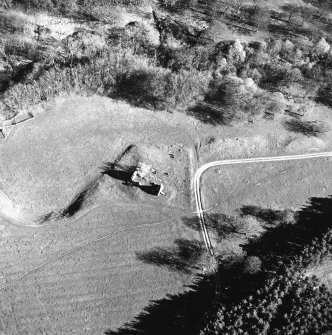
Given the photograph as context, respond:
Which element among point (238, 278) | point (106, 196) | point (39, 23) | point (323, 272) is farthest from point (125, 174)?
point (39, 23)

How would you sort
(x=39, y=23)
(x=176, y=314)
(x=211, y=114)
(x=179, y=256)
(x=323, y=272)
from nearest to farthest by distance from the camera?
(x=176, y=314)
(x=323, y=272)
(x=179, y=256)
(x=211, y=114)
(x=39, y=23)

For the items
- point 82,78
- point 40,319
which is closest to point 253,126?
point 82,78

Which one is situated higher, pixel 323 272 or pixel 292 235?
pixel 292 235

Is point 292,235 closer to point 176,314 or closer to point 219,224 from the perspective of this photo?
point 219,224

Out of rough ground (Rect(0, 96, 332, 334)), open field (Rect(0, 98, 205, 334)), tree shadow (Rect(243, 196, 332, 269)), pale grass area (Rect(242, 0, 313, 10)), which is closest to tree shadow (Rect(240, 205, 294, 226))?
tree shadow (Rect(243, 196, 332, 269))

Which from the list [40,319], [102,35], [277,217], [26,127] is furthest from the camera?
[102,35]

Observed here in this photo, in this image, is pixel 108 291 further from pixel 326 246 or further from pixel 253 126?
pixel 253 126

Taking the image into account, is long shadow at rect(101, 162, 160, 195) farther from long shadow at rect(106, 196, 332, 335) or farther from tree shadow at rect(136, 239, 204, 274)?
tree shadow at rect(136, 239, 204, 274)
